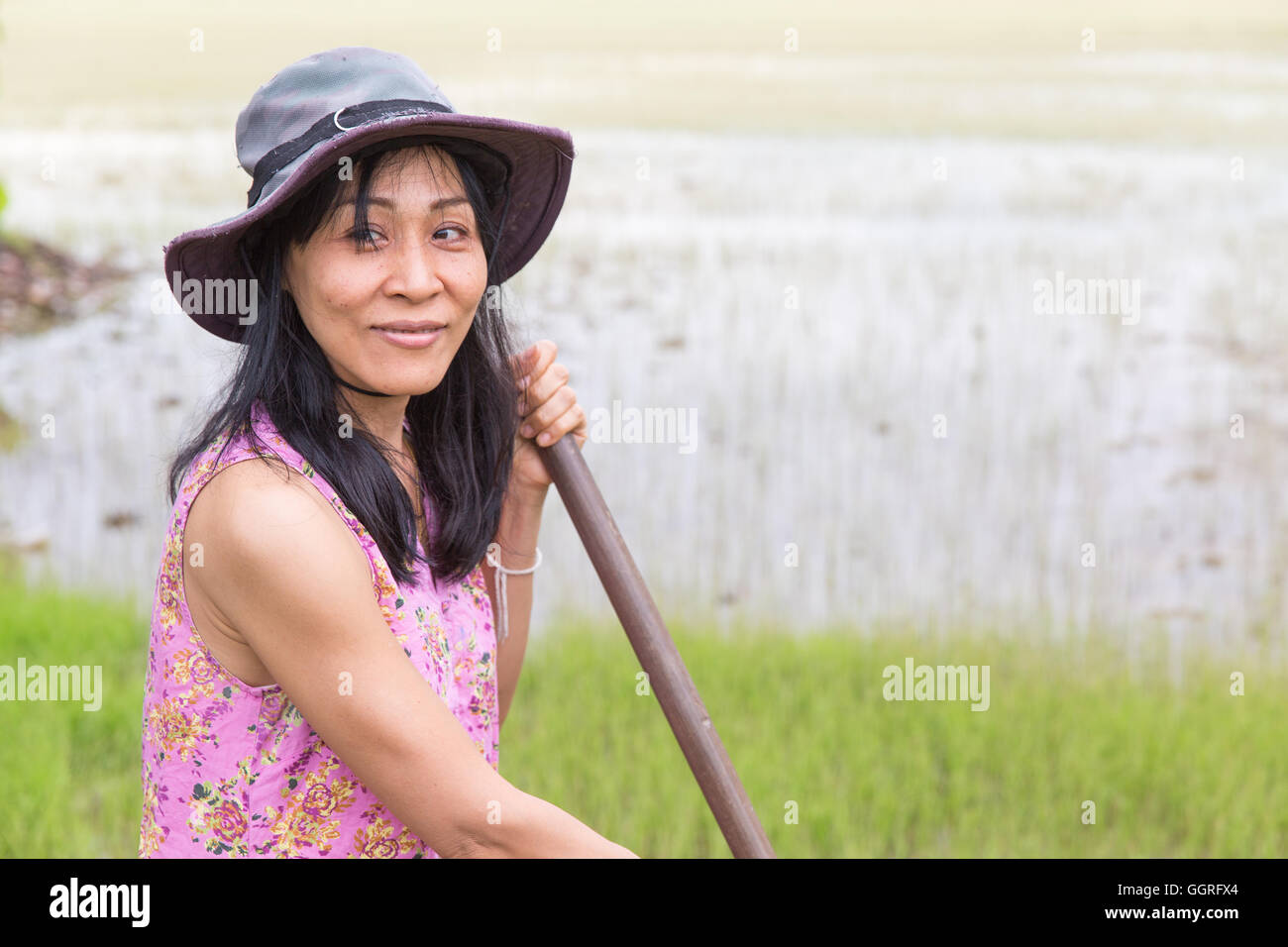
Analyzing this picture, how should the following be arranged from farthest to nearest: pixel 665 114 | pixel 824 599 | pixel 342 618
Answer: pixel 665 114 < pixel 824 599 < pixel 342 618

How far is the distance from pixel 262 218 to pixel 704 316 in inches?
209

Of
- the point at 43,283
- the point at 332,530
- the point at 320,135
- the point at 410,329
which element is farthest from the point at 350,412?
the point at 43,283

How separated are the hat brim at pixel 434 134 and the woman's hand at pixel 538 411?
162mm

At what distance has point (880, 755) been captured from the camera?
3.75 meters

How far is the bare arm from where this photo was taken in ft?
5.28

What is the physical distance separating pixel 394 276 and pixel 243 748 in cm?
66

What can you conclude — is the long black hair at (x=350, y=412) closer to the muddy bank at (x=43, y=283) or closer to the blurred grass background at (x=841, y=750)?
the blurred grass background at (x=841, y=750)

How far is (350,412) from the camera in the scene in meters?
1.88

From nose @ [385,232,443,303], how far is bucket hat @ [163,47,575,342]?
0.15 metres

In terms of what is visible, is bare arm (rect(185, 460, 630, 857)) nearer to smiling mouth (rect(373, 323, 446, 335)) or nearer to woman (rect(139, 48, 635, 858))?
woman (rect(139, 48, 635, 858))

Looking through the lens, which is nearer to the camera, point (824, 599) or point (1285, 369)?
point (824, 599)

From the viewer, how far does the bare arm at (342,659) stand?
1608 millimetres
